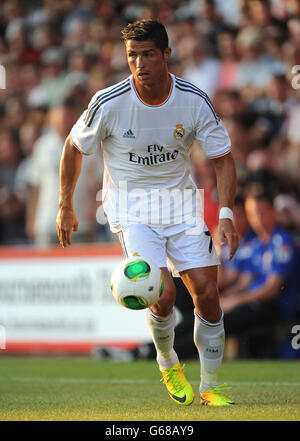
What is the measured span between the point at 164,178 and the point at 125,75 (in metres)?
7.25

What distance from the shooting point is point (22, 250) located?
11.3 meters

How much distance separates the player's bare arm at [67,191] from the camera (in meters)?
5.90

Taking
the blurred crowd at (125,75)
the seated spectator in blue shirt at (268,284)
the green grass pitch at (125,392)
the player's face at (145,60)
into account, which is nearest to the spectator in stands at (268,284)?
the seated spectator in blue shirt at (268,284)

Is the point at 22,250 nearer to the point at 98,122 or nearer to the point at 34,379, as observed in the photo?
the point at 34,379

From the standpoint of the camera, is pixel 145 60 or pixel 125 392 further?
pixel 125 392

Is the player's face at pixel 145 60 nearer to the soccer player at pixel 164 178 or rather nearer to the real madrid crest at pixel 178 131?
the soccer player at pixel 164 178

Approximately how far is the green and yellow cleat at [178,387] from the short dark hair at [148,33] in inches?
90.1

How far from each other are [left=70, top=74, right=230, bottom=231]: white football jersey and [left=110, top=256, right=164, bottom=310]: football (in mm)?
508

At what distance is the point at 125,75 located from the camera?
12.9m

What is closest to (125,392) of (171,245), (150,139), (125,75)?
(171,245)

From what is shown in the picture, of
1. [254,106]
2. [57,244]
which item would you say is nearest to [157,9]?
[254,106]

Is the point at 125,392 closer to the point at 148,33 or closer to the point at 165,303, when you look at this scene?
the point at 165,303

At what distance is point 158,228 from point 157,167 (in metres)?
0.44

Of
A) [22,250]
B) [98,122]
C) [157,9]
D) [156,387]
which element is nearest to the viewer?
[98,122]
